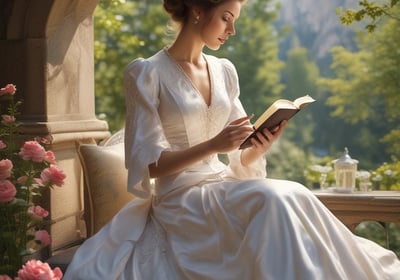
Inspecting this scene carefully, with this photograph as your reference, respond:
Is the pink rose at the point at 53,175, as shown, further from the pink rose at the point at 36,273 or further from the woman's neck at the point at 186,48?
the woman's neck at the point at 186,48

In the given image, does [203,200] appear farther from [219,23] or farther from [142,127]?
[219,23]

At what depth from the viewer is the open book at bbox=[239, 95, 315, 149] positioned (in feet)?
9.27

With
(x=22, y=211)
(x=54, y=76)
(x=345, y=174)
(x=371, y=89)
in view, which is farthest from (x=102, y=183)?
(x=371, y=89)

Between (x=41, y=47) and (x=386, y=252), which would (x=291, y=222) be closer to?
(x=386, y=252)

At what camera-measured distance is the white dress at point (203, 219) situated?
2592mm

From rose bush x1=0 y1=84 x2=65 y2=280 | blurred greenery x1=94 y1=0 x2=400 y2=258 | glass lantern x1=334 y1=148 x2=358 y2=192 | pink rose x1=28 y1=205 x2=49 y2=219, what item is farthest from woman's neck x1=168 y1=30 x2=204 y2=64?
blurred greenery x1=94 y1=0 x2=400 y2=258

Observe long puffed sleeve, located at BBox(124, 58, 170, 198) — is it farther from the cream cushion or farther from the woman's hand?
the cream cushion

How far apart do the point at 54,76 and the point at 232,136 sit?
129 cm

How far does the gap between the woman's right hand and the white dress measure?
0.14m

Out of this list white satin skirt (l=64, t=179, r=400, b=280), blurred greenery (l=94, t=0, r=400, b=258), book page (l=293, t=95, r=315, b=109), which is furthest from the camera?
blurred greenery (l=94, t=0, r=400, b=258)

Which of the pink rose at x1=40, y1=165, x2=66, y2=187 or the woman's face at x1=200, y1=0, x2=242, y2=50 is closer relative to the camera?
the pink rose at x1=40, y1=165, x2=66, y2=187

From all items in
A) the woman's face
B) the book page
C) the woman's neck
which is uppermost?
the woman's face

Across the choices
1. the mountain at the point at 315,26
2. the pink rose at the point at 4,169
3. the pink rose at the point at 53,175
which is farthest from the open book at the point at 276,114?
the mountain at the point at 315,26

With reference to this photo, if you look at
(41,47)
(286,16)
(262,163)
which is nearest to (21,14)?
(41,47)
